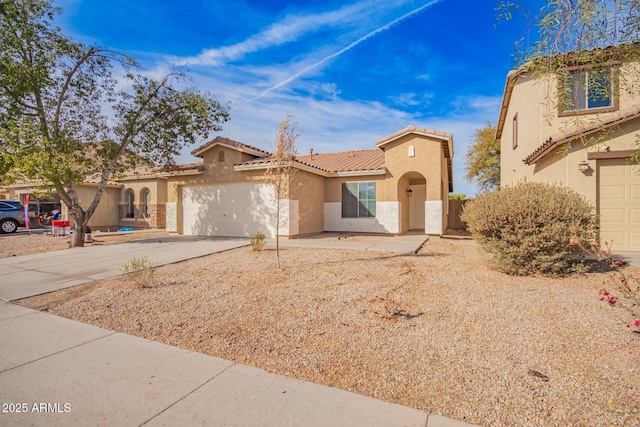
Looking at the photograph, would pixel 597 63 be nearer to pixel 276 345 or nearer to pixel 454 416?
pixel 454 416

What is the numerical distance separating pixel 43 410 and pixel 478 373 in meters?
3.87

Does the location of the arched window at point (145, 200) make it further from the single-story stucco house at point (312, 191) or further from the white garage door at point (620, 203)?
the white garage door at point (620, 203)

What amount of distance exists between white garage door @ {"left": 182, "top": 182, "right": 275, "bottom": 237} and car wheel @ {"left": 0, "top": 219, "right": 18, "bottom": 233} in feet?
40.3

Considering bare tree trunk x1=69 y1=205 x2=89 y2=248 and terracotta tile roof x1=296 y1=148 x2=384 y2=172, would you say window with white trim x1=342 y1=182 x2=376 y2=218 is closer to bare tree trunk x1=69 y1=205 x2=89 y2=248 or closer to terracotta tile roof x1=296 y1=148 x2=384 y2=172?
terracotta tile roof x1=296 y1=148 x2=384 y2=172

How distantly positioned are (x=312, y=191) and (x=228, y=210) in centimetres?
426

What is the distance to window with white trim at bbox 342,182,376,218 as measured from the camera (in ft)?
53.6

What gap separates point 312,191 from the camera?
622 inches

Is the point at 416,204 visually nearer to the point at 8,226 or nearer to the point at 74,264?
the point at 74,264

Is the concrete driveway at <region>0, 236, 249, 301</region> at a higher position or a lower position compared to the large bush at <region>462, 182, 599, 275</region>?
lower

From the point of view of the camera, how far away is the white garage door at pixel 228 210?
47.2 feet

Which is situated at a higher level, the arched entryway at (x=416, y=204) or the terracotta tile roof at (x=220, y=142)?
the terracotta tile roof at (x=220, y=142)

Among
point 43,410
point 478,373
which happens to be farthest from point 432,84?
point 43,410

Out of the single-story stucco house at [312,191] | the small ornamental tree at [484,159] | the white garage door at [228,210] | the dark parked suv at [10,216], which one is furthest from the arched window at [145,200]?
the small ornamental tree at [484,159]

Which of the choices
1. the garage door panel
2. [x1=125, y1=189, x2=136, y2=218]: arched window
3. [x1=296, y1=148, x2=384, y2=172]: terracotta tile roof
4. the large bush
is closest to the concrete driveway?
[x1=296, y1=148, x2=384, y2=172]: terracotta tile roof
